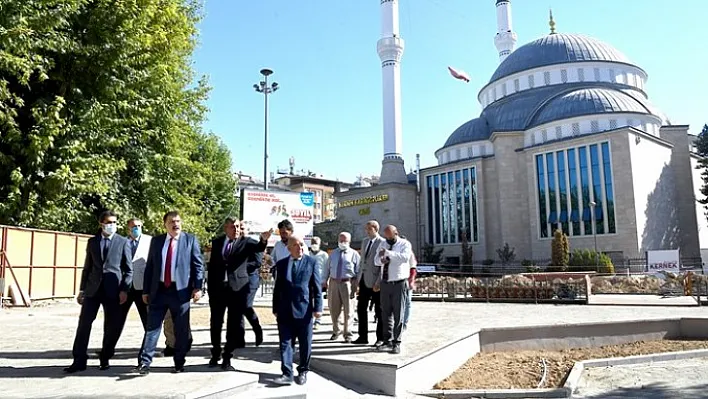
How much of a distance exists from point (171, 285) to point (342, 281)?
3.12 m

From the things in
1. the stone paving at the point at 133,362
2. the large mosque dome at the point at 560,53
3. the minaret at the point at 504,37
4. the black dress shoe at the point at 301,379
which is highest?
the minaret at the point at 504,37

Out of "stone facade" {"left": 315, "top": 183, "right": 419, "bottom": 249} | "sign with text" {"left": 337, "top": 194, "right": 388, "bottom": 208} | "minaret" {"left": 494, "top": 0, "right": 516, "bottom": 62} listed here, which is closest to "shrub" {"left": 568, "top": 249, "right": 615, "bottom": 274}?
"stone facade" {"left": 315, "top": 183, "right": 419, "bottom": 249}

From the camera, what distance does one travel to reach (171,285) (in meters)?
5.71

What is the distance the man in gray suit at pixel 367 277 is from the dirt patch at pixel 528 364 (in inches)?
55.0

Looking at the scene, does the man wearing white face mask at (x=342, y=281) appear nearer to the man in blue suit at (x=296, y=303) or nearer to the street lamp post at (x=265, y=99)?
the man in blue suit at (x=296, y=303)

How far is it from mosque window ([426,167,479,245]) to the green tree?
132 ft

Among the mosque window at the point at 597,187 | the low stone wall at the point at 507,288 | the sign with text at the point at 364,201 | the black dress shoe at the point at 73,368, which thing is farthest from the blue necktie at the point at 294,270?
the sign with text at the point at 364,201

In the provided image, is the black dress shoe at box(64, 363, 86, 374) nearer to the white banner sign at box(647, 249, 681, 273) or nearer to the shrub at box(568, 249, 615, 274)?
the white banner sign at box(647, 249, 681, 273)

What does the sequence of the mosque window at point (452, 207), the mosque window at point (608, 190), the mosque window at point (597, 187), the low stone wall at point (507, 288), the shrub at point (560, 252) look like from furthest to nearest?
the mosque window at point (452, 207), the mosque window at point (597, 187), the mosque window at point (608, 190), the shrub at point (560, 252), the low stone wall at point (507, 288)

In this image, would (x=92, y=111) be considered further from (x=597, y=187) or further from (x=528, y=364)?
(x=597, y=187)

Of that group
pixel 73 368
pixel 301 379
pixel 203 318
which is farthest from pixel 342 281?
pixel 203 318

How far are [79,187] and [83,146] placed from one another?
1.17 m

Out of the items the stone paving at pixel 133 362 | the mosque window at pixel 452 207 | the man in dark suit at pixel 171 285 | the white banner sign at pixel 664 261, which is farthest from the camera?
the mosque window at pixel 452 207

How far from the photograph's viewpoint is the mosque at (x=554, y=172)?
145 ft
